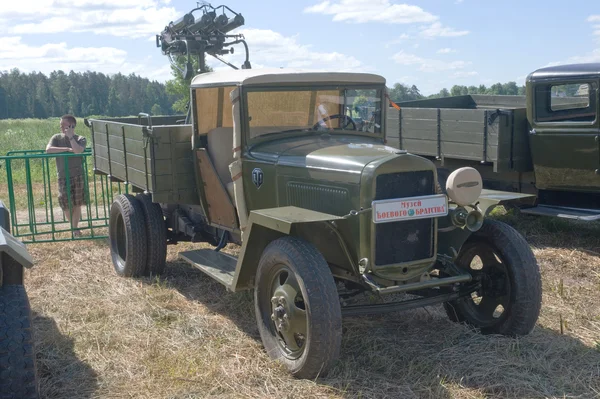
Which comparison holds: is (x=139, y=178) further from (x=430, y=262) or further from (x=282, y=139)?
(x=430, y=262)

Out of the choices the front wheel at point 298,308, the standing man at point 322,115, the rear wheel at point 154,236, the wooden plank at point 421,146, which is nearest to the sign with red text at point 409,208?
the front wheel at point 298,308

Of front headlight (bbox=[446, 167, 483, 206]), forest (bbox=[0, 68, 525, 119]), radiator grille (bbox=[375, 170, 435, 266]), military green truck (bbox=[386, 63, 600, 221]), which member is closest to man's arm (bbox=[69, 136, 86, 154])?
military green truck (bbox=[386, 63, 600, 221])

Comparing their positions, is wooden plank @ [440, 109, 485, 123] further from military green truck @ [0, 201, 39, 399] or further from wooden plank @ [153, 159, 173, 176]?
military green truck @ [0, 201, 39, 399]

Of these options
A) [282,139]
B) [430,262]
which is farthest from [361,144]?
[430,262]

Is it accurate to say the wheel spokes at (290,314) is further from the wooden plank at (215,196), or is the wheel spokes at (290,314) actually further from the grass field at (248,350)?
the wooden plank at (215,196)

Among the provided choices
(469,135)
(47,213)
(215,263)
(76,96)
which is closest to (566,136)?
(469,135)

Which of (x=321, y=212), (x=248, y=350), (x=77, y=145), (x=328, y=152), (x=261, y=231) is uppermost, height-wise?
(x=328, y=152)

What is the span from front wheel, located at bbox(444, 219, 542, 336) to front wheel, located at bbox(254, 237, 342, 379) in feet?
4.41

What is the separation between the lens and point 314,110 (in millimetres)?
4836

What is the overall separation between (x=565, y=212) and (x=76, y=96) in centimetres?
7561

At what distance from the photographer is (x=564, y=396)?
349 cm

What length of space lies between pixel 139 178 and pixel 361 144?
91.0 inches

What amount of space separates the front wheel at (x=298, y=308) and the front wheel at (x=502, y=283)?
4.41ft

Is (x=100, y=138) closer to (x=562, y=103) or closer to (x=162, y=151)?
(x=162, y=151)
